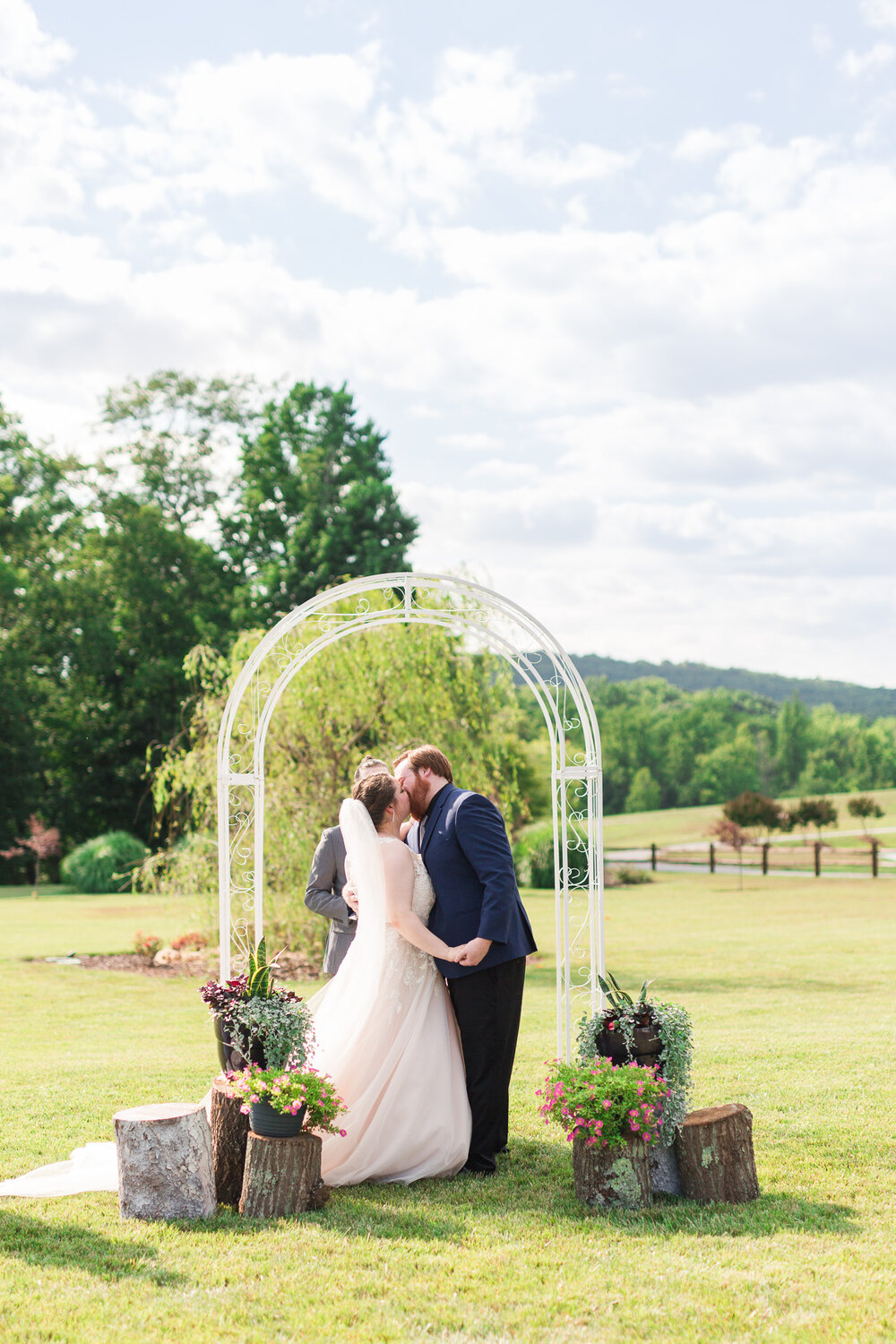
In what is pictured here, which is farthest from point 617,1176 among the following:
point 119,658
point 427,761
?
point 119,658

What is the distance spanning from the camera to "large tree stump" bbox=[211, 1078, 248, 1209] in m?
5.09

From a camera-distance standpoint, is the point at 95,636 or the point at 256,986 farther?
the point at 95,636

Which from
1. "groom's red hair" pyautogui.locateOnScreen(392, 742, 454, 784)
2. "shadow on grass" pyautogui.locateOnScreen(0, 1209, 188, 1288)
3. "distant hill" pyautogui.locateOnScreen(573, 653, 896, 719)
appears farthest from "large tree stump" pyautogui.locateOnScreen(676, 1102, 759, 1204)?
"distant hill" pyautogui.locateOnScreen(573, 653, 896, 719)

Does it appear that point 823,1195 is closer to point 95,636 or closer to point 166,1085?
point 166,1085

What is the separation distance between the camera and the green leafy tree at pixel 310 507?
30.6 m

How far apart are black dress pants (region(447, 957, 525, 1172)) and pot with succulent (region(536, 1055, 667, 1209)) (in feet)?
1.93

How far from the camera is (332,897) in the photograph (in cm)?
756

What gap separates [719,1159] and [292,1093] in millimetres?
1881

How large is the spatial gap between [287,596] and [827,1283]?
90.9 feet

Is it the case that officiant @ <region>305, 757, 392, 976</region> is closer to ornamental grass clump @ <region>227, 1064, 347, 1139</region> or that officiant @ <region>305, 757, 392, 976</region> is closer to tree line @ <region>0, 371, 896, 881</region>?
ornamental grass clump @ <region>227, 1064, 347, 1139</region>

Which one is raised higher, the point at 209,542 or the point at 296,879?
the point at 209,542

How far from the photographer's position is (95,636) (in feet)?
109

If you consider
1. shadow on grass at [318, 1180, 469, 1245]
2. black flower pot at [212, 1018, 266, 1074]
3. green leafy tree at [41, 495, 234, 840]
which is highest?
green leafy tree at [41, 495, 234, 840]

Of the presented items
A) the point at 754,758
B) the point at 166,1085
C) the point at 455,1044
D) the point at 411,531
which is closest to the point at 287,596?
the point at 411,531
